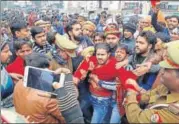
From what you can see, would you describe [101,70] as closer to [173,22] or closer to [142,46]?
[142,46]

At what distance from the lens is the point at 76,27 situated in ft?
18.6

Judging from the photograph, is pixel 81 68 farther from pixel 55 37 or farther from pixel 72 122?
pixel 72 122

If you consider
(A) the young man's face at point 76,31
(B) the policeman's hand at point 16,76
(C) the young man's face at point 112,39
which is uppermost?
(C) the young man's face at point 112,39

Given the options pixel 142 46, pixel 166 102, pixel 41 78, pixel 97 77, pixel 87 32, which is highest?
pixel 41 78

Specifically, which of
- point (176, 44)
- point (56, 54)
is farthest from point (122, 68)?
point (176, 44)

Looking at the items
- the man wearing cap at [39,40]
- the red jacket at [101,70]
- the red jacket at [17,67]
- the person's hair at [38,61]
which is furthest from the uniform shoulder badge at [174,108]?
the man wearing cap at [39,40]

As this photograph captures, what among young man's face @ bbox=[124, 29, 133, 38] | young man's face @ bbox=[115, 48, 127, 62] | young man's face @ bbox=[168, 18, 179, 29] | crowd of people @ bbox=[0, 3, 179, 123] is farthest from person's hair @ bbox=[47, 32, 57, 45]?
young man's face @ bbox=[168, 18, 179, 29]

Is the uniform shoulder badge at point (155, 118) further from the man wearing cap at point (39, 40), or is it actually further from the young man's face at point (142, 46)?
the man wearing cap at point (39, 40)

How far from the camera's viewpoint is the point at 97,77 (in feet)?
12.6

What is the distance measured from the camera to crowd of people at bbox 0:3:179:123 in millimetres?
2412

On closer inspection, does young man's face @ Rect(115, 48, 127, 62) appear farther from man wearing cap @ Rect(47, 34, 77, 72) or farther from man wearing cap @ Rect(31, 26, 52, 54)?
man wearing cap @ Rect(31, 26, 52, 54)

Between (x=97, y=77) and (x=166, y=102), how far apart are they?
144 cm

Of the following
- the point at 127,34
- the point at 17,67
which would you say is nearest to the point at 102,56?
the point at 17,67

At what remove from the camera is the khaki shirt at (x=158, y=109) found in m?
2.38
